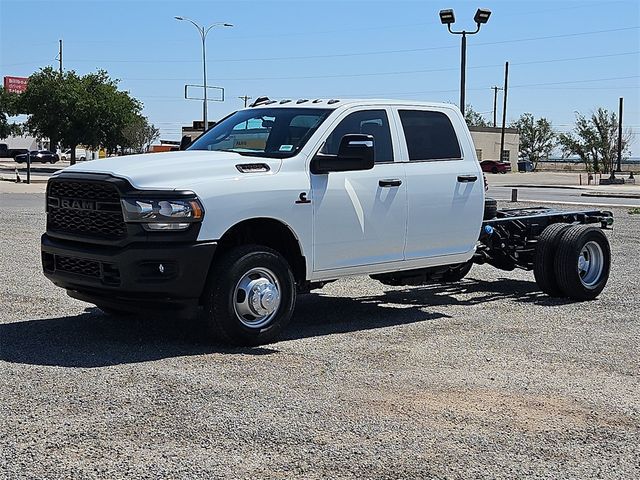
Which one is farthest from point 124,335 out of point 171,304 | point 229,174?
point 229,174

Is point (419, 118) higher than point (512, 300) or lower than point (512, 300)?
higher

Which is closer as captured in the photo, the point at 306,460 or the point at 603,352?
the point at 306,460

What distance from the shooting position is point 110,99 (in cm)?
6712

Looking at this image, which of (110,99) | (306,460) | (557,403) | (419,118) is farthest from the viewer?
(110,99)

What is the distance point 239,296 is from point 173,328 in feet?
3.48

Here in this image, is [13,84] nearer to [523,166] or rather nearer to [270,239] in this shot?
[523,166]

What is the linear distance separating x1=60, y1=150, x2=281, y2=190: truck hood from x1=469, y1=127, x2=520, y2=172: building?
99.5 meters

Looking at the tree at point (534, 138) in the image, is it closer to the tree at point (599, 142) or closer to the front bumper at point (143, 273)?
the tree at point (599, 142)

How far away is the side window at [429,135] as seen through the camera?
9.07 meters

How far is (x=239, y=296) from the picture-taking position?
754 cm

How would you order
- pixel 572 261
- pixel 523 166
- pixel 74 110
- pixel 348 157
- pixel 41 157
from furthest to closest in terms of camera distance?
pixel 523 166
pixel 41 157
pixel 74 110
pixel 572 261
pixel 348 157

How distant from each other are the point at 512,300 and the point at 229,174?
13.5ft

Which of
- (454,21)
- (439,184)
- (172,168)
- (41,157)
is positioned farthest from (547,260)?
(41,157)

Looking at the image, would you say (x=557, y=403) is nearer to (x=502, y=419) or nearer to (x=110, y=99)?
(x=502, y=419)
